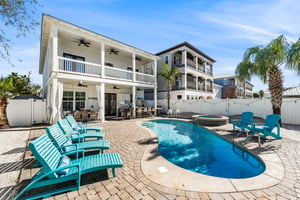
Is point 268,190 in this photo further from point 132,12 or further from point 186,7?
point 132,12

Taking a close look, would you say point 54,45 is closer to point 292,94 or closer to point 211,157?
point 211,157

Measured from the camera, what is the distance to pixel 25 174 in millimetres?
3096

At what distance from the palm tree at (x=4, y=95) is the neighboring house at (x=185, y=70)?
16452mm

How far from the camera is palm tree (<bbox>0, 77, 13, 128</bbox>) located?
27.4 feet

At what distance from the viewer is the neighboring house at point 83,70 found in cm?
848

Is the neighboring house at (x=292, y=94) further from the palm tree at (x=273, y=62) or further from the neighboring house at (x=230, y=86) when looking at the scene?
the palm tree at (x=273, y=62)

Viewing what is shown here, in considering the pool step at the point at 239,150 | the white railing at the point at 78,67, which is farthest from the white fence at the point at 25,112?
the pool step at the point at 239,150

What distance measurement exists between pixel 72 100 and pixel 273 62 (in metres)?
15.5

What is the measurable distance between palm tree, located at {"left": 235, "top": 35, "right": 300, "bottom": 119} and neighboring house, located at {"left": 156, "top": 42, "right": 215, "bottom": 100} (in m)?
10.6

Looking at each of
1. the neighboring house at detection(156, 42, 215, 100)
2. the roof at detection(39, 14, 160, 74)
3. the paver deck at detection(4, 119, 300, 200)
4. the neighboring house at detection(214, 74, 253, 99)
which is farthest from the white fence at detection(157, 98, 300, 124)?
the neighboring house at detection(214, 74, 253, 99)

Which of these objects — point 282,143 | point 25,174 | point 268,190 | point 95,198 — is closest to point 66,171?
point 95,198

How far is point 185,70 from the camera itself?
1888 centimetres

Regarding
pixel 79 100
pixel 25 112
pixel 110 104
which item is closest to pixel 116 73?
pixel 110 104

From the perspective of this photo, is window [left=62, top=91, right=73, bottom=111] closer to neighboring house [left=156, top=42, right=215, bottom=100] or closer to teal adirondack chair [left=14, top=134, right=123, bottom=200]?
teal adirondack chair [left=14, top=134, right=123, bottom=200]
